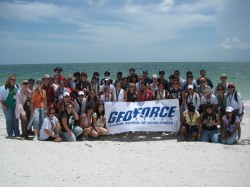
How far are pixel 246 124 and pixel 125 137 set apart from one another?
5.21 m

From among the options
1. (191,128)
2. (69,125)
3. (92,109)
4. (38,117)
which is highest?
(92,109)

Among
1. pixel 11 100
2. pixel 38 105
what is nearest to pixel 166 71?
pixel 38 105

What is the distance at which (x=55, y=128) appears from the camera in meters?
7.85

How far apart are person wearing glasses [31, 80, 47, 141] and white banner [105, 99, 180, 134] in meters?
1.91

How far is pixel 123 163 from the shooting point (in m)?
6.03

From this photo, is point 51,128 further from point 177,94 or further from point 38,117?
point 177,94

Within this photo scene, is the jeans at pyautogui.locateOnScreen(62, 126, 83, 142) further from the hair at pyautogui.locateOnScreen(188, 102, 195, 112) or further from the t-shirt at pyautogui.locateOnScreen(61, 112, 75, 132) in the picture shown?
the hair at pyautogui.locateOnScreen(188, 102, 195, 112)

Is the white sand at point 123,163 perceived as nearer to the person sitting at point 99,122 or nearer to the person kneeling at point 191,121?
the person kneeling at point 191,121

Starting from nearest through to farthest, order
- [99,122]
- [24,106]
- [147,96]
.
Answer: [24,106], [99,122], [147,96]

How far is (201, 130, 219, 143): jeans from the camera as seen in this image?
774cm

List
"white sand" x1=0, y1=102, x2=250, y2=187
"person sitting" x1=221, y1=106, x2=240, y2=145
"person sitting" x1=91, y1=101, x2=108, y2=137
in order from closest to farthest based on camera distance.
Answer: "white sand" x1=0, y1=102, x2=250, y2=187 < "person sitting" x1=221, y1=106, x2=240, y2=145 < "person sitting" x1=91, y1=101, x2=108, y2=137

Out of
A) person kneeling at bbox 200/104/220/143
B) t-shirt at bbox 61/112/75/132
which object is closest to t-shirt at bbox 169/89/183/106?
person kneeling at bbox 200/104/220/143

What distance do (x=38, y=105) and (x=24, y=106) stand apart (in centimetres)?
55

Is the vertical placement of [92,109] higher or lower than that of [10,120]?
higher
